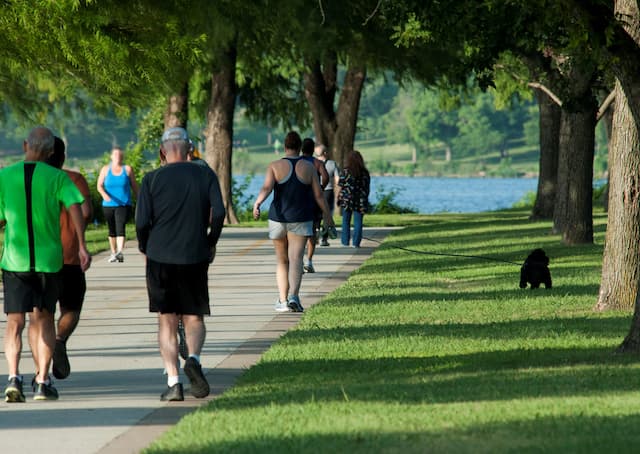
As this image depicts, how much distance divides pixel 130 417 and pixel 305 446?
5.60 ft

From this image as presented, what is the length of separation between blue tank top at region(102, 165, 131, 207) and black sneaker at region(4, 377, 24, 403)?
493 inches

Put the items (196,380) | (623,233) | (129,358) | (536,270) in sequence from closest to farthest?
1. (196,380)
2. (129,358)
3. (623,233)
4. (536,270)

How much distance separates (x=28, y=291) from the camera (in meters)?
9.74

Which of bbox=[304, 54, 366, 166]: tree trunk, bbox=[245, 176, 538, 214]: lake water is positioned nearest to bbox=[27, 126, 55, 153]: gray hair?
bbox=[304, 54, 366, 166]: tree trunk

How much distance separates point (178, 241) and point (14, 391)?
1.37 m

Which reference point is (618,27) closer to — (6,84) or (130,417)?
(130,417)

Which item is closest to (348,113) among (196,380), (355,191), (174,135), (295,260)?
(355,191)

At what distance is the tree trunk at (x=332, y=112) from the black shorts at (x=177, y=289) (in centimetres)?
3237

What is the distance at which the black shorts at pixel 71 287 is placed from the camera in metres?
10.4

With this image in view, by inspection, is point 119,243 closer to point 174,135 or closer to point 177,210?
point 174,135

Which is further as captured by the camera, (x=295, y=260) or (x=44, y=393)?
(x=295, y=260)

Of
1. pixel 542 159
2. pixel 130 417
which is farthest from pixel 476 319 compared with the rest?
pixel 542 159

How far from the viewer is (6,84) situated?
2914 centimetres

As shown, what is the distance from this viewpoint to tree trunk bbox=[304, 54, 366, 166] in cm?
4259
